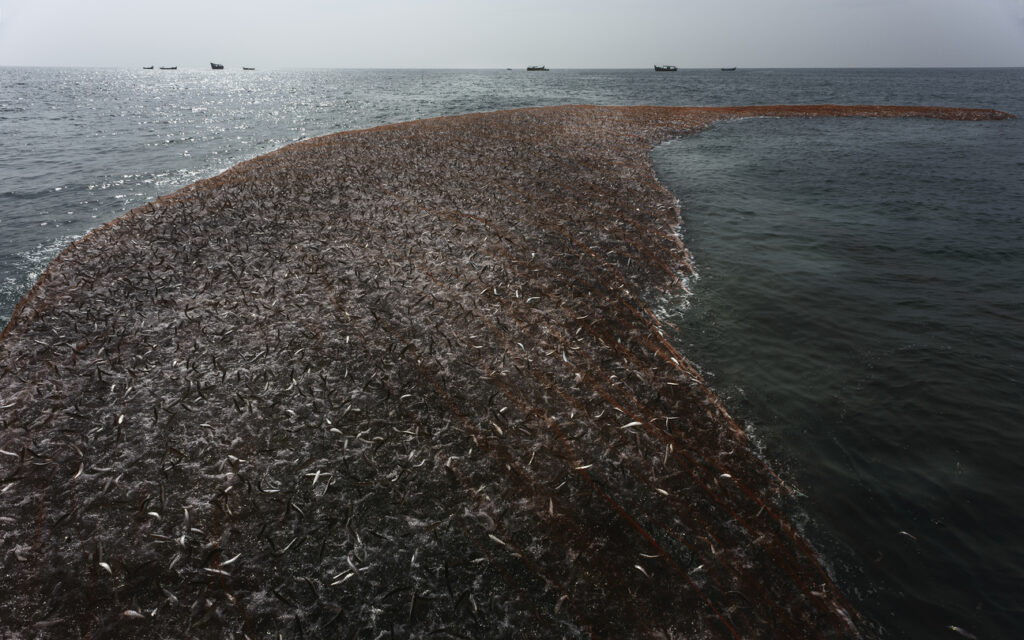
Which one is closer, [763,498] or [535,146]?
[763,498]

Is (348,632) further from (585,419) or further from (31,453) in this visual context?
(31,453)

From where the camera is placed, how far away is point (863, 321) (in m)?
12.9

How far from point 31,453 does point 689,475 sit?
39.3 feet

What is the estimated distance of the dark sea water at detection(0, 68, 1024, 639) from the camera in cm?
696

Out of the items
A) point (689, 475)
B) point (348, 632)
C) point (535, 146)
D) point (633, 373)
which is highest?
point (535, 146)

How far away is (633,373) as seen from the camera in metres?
10.3

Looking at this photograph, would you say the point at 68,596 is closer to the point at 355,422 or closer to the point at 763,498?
the point at 355,422

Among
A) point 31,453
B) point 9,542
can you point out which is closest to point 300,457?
point 9,542

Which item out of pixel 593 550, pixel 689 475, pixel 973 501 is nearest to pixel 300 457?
pixel 593 550

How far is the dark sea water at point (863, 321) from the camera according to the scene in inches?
274

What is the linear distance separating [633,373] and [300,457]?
23.9 ft

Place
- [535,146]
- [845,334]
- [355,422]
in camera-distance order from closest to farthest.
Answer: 1. [355,422]
2. [845,334]
3. [535,146]

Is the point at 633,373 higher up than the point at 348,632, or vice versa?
the point at 633,373

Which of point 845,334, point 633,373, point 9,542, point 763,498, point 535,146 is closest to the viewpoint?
point 9,542
